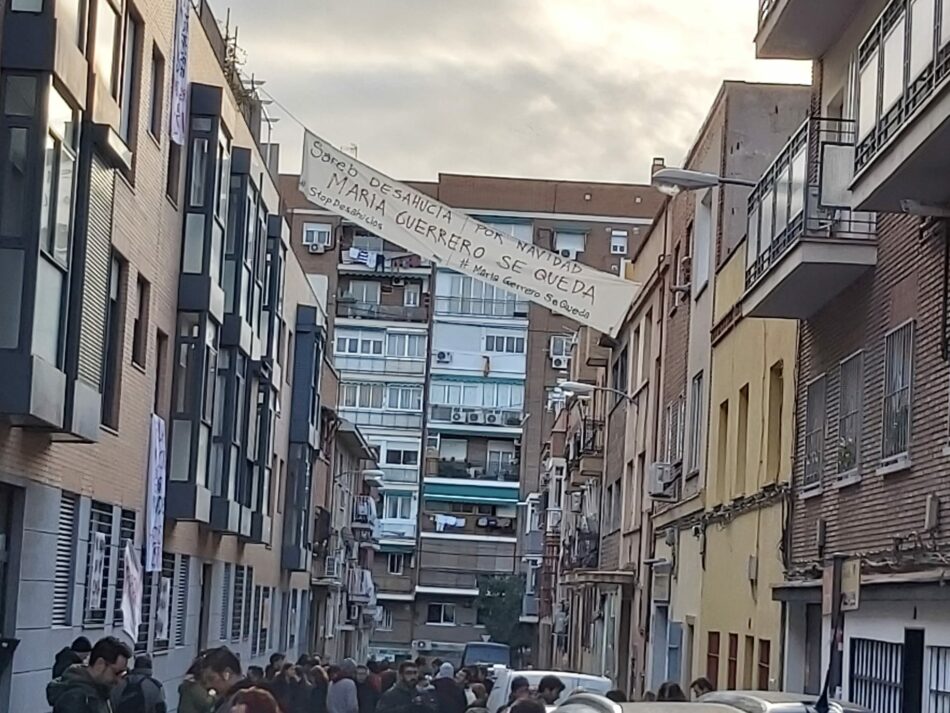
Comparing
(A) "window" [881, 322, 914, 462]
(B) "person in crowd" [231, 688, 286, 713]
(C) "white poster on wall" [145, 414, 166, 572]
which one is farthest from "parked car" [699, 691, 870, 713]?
(C) "white poster on wall" [145, 414, 166, 572]

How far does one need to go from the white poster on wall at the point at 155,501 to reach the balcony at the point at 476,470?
67.5 metres

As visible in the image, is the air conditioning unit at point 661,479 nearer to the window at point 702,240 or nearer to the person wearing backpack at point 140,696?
the window at point 702,240

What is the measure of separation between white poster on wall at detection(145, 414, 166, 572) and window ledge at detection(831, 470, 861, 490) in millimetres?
9710

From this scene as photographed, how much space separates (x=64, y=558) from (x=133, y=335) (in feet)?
15.1

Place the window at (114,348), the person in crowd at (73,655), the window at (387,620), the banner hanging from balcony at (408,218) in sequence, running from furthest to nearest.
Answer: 1. the window at (387,620)
2. the banner hanging from balcony at (408,218)
3. the window at (114,348)
4. the person in crowd at (73,655)

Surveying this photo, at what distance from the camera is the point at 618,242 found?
299 feet

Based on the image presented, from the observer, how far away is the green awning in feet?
302

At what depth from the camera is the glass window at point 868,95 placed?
50.4 ft

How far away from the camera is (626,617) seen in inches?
1615

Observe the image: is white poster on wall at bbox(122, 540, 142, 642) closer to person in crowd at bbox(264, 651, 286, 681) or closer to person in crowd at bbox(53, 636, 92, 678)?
person in crowd at bbox(264, 651, 286, 681)

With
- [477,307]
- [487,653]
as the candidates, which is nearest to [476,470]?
[477,307]

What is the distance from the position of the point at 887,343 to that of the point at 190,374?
12.8 meters

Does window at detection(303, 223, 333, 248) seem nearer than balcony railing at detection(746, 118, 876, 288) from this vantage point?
No

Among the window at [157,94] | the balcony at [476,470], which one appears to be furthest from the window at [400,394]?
the window at [157,94]
